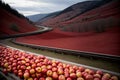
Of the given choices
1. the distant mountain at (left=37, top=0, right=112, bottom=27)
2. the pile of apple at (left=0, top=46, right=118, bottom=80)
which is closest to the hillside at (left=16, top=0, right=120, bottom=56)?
the distant mountain at (left=37, top=0, right=112, bottom=27)

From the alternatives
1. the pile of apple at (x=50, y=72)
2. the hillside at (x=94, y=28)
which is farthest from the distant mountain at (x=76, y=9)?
the pile of apple at (x=50, y=72)

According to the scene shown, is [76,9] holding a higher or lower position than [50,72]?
higher

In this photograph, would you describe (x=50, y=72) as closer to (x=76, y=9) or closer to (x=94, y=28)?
(x=76, y=9)

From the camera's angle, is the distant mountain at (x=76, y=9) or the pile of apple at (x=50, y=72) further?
the distant mountain at (x=76, y=9)

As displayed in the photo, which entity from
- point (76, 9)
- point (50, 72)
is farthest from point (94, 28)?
point (50, 72)

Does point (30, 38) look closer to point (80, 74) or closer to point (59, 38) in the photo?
point (59, 38)

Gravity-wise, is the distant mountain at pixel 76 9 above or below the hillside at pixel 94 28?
above

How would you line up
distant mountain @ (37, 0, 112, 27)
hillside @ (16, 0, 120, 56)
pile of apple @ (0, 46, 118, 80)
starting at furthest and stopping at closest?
hillside @ (16, 0, 120, 56) < distant mountain @ (37, 0, 112, 27) < pile of apple @ (0, 46, 118, 80)

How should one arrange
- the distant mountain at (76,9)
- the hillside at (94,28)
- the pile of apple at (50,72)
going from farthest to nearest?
1. the hillside at (94,28)
2. the distant mountain at (76,9)
3. the pile of apple at (50,72)

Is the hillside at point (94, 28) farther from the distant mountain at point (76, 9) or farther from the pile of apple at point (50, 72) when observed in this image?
the pile of apple at point (50, 72)

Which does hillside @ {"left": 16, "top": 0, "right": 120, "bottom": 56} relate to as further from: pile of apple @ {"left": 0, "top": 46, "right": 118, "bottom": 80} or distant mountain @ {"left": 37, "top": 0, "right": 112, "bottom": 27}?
pile of apple @ {"left": 0, "top": 46, "right": 118, "bottom": 80}

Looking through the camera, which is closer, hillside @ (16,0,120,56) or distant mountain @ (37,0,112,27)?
distant mountain @ (37,0,112,27)

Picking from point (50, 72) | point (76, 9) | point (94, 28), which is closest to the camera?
point (50, 72)

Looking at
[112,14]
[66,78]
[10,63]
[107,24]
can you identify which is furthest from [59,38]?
[66,78]
